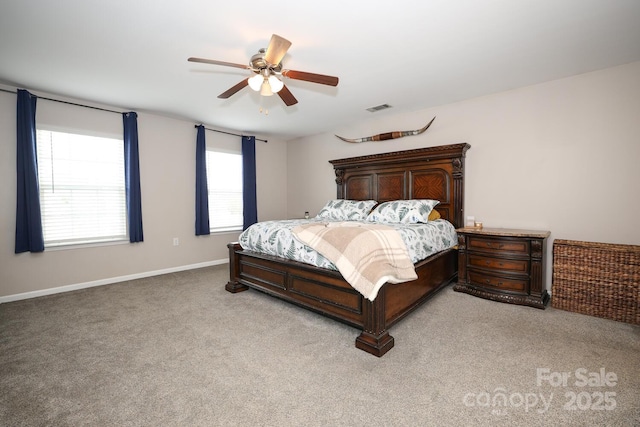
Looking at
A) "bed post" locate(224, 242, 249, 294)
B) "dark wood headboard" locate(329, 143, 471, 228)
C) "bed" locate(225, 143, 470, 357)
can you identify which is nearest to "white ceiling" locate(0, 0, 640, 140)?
"dark wood headboard" locate(329, 143, 471, 228)

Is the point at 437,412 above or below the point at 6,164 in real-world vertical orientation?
below

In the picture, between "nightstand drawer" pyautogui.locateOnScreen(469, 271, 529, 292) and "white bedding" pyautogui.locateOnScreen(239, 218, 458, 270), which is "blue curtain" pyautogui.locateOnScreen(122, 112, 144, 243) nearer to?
"white bedding" pyautogui.locateOnScreen(239, 218, 458, 270)

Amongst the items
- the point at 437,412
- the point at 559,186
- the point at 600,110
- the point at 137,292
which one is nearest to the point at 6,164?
the point at 137,292

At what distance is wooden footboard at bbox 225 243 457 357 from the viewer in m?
2.17

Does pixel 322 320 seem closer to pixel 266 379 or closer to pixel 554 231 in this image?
pixel 266 379

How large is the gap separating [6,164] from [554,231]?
6.37 metres

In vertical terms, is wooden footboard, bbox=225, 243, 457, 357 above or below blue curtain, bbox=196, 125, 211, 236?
below

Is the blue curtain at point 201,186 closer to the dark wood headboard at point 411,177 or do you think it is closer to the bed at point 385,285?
the bed at point 385,285

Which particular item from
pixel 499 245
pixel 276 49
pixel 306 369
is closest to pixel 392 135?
pixel 499 245

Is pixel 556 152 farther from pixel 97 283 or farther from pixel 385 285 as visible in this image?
pixel 97 283

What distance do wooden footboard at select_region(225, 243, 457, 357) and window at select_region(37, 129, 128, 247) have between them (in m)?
2.01

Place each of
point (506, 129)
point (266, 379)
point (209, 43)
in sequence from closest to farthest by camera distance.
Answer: point (266, 379)
point (209, 43)
point (506, 129)

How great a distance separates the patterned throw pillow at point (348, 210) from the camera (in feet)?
14.0

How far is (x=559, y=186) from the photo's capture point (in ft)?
10.5
